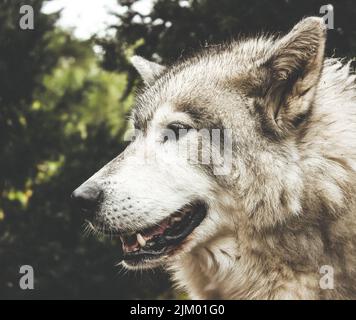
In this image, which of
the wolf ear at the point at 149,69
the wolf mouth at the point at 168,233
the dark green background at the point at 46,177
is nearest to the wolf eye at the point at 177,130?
the wolf mouth at the point at 168,233

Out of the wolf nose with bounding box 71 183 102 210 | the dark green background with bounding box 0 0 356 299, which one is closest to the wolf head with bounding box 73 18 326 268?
the wolf nose with bounding box 71 183 102 210

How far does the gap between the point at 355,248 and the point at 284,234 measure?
452 millimetres

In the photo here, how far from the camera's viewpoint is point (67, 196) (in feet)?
22.3

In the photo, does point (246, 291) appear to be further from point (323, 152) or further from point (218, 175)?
point (323, 152)

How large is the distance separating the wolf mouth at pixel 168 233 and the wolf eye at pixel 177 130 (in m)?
0.46

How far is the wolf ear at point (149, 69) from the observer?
15.6 ft

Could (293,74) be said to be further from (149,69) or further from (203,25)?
(203,25)

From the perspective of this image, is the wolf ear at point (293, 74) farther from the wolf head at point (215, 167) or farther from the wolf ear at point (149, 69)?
the wolf ear at point (149, 69)

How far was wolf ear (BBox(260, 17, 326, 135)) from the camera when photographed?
3564 mm

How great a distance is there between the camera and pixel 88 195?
3682mm

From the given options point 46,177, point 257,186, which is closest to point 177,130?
point 257,186

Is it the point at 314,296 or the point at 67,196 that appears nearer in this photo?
the point at 314,296

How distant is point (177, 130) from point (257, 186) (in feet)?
2.12

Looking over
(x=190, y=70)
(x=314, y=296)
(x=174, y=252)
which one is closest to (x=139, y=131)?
(x=190, y=70)
